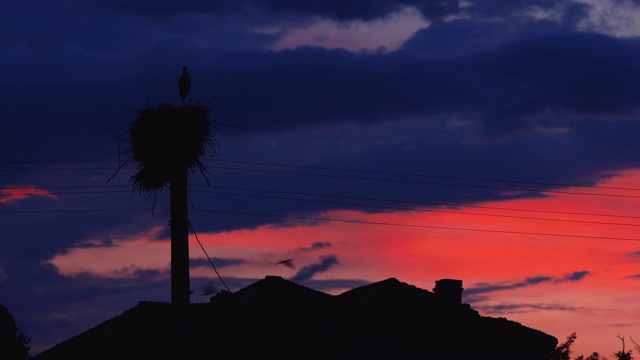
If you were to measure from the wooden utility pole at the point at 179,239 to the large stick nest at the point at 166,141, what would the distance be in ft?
0.98

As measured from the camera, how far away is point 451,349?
3291 cm

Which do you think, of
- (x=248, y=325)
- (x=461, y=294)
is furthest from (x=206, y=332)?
(x=461, y=294)

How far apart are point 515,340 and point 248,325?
834 centimetres

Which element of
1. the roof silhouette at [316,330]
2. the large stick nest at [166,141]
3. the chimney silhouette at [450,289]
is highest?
the large stick nest at [166,141]

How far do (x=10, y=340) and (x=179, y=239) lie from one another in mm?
30325

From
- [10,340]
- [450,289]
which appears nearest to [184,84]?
[450,289]

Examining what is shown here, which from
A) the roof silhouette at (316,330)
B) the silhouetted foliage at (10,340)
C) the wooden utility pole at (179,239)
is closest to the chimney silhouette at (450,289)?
the roof silhouette at (316,330)

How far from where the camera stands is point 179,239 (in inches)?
1166

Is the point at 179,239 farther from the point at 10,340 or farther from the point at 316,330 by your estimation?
the point at 10,340

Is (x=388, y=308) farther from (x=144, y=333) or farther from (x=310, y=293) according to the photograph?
(x=144, y=333)

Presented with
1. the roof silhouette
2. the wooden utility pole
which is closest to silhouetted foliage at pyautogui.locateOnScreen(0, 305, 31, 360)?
the roof silhouette

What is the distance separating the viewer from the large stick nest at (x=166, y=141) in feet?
96.3

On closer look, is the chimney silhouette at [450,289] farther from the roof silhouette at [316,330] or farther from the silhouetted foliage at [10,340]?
the silhouetted foliage at [10,340]

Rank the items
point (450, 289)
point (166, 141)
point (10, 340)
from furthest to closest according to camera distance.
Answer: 1. point (10, 340)
2. point (450, 289)
3. point (166, 141)
